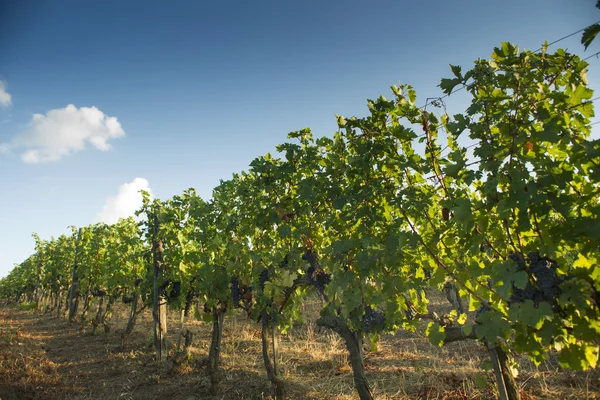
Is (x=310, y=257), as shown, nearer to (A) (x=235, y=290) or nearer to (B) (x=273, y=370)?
(A) (x=235, y=290)

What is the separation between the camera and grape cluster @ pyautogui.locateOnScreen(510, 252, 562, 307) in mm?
2223

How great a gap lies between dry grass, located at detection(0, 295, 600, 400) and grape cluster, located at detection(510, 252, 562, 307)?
11.8 feet

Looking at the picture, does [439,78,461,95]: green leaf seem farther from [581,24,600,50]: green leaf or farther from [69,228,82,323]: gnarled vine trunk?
[69,228,82,323]: gnarled vine trunk

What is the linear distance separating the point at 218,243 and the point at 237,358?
4151 millimetres

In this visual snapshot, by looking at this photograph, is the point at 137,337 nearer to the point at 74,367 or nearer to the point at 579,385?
the point at 74,367

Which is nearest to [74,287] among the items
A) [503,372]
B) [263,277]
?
[263,277]

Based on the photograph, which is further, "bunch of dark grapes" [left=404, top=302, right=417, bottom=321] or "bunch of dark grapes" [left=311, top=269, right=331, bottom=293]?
"bunch of dark grapes" [left=311, top=269, right=331, bottom=293]

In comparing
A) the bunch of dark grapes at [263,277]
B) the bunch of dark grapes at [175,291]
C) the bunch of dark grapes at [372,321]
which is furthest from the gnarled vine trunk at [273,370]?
the bunch of dark grapes at [175,291]

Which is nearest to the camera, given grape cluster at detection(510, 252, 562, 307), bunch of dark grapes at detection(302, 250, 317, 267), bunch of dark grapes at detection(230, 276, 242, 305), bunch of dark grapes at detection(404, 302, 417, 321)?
grape cluster at detection(510, 252, 562, 307)

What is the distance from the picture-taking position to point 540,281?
89.1 inches

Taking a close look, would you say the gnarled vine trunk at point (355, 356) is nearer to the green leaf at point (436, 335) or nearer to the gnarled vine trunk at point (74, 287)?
the green leaf at point (436, 335)

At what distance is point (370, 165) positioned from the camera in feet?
12.2

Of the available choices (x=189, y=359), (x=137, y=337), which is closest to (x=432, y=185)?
(x=189, y=359)

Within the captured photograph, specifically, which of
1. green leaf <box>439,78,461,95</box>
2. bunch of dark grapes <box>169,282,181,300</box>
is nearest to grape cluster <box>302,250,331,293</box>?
green leaf <box>439,78,461,95</box>
